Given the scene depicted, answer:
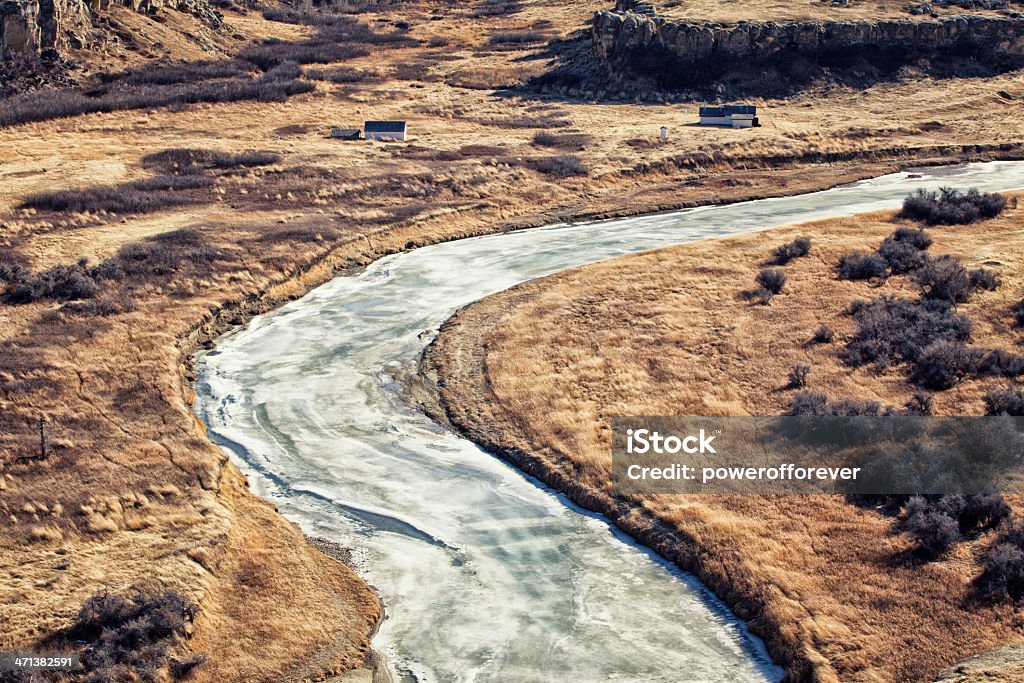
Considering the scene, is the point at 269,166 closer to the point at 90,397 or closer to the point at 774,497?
the point at 90,397

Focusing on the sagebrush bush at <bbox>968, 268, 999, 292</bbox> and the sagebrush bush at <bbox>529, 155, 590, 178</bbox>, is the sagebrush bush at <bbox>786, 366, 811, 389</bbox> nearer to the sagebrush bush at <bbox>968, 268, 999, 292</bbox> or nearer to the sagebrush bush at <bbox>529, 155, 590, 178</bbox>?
the sagebrush bush at <bbox>968, 268, 999, 292</bbox>

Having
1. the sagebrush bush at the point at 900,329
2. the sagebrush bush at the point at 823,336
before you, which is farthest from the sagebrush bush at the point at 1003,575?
the sagebrush bush at the point at 823,336

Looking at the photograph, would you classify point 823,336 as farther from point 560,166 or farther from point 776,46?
point 776,46

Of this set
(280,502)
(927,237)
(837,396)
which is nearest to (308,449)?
(280,502)

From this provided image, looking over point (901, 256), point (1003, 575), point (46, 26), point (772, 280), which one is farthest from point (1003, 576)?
point (46, 26)

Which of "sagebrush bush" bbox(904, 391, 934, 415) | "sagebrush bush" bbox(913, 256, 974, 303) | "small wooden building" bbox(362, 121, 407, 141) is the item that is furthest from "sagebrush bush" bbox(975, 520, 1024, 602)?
"small wooden building" bbox(362, 121, 407, 141)

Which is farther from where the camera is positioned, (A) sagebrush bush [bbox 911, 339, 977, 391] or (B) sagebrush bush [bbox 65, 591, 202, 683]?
(A) sagebrush bush [bbox 911, 339, 977, 391]

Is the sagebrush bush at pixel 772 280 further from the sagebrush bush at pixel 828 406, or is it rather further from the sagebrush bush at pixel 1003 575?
the sagebrush bush at pixel 1003 575
